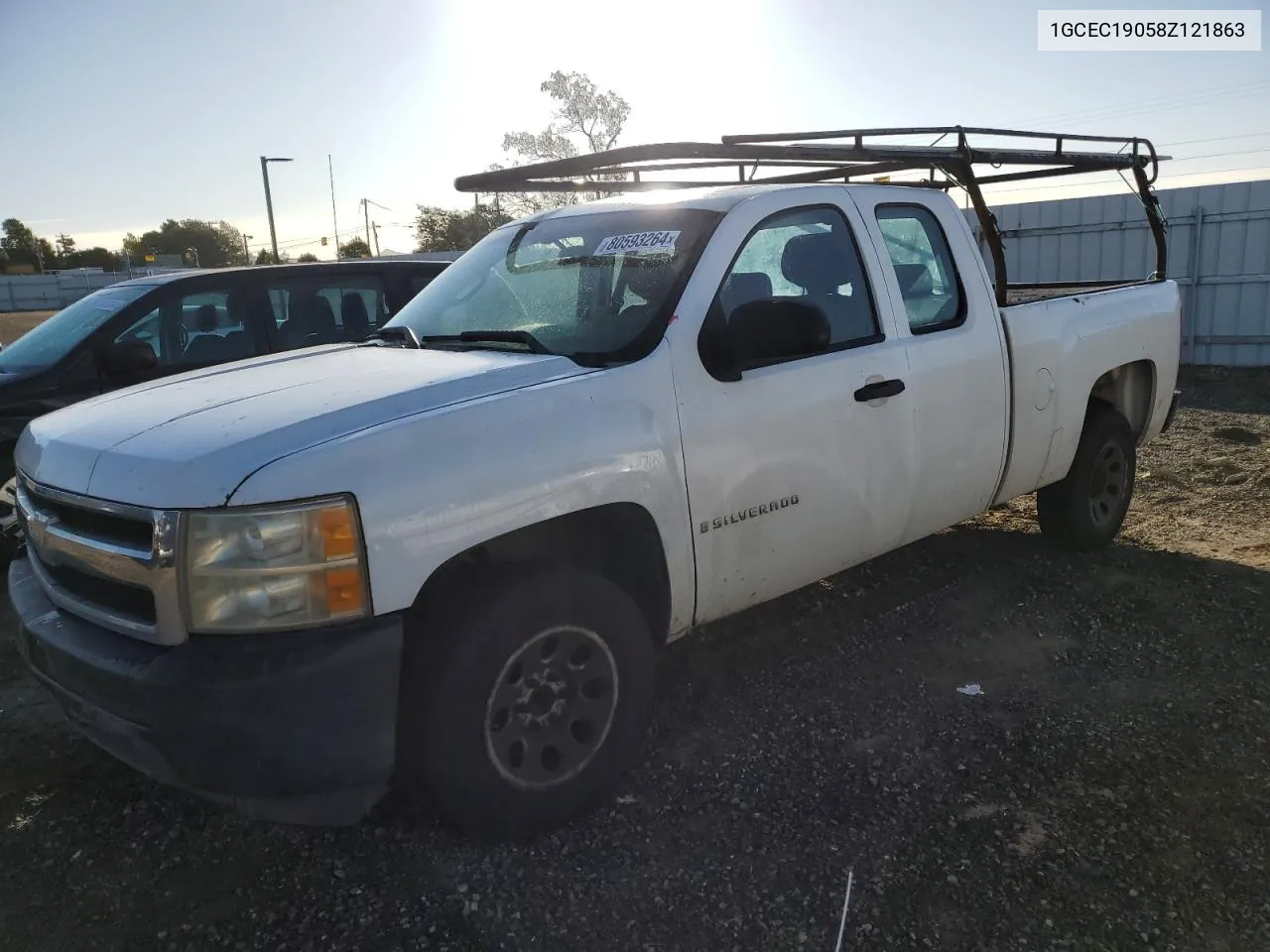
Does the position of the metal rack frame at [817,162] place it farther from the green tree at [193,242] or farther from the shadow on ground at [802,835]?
the green tree at [193,242]

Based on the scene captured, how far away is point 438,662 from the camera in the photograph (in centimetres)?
250

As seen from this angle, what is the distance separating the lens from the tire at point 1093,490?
5078 mm

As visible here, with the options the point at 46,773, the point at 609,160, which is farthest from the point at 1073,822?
the point at 46,773

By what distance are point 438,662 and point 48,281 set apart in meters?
62.4

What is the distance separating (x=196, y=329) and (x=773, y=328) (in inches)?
169

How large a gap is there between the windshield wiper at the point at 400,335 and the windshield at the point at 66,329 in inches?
112

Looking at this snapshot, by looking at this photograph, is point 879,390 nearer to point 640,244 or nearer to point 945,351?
point 945,351

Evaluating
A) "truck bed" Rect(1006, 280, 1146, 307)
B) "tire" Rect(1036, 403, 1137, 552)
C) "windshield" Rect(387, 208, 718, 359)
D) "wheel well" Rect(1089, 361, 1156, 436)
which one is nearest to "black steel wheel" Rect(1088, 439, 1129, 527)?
"tire" Rect(1036, 403, 1137, 552)

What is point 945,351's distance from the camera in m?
3.95

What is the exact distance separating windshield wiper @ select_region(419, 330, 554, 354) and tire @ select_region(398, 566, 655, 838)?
0.83m

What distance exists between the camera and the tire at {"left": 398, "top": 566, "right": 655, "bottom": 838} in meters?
2.53

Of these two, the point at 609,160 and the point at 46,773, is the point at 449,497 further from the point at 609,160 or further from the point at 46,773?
the point at 46,773

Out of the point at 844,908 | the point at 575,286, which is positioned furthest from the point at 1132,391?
the point at 844,908

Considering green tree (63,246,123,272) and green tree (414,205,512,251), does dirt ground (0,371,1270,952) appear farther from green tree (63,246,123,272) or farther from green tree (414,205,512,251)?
green tree (63,246,123,272)
